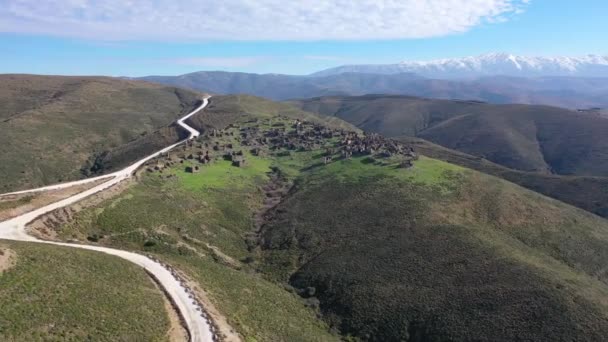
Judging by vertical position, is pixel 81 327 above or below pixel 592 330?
above

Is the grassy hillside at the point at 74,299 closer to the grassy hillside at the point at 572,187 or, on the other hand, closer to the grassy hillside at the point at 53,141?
the grassy hillside at the point at 53,141

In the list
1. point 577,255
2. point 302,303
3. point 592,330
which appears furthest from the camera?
point 577,255

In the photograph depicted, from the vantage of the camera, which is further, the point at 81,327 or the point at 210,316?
the point at 210,316

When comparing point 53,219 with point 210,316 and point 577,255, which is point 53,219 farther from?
point 577,255

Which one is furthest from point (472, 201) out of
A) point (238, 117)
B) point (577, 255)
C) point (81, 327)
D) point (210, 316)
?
point (238, 117)

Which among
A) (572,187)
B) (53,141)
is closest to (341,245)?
(572,187)

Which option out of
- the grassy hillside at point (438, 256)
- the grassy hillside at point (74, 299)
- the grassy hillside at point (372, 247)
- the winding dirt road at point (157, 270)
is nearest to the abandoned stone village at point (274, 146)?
the grassy hillside at point (372, 247)
